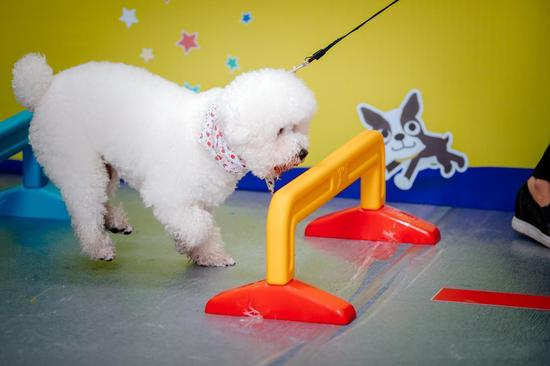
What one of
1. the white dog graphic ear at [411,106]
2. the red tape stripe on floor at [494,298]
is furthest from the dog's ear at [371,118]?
the red tape stripe on floor at [494,298]

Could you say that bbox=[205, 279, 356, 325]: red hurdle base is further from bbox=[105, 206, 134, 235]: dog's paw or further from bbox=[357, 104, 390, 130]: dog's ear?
bbox=[357, 104, 390, 130]: dog's ear

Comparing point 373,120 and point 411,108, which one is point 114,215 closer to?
point 373,120

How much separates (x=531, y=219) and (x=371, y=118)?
3.49ft

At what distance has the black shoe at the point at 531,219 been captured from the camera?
9.71 feet

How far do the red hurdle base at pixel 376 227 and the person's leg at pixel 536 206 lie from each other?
0.35 m

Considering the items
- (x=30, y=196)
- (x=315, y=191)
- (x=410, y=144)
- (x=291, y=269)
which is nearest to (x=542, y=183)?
(x=410, y=144)

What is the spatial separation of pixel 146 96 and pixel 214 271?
2.13ft

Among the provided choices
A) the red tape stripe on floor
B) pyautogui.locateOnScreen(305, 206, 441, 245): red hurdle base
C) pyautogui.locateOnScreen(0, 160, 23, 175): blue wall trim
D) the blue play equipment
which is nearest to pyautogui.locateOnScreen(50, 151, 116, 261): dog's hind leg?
the blue play equipment

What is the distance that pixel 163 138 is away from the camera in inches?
98.7

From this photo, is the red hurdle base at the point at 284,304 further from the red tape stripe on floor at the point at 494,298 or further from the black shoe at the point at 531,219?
the black shoe at the point at 531,219

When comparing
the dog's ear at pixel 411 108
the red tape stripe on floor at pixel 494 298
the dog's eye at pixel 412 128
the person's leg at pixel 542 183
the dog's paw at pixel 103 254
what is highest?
the dog's ear at pixel 411 108

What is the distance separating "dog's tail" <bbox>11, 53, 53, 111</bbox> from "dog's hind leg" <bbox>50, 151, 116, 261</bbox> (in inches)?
10.4

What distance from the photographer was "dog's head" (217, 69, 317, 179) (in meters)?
2.18

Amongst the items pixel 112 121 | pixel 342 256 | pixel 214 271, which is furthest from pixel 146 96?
pixel 342 256
